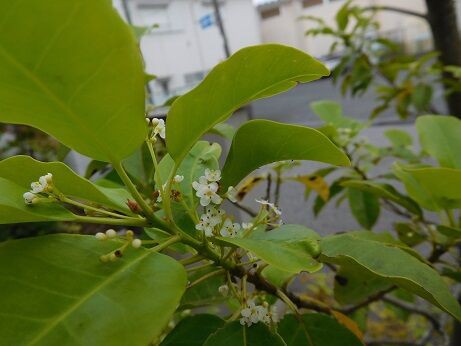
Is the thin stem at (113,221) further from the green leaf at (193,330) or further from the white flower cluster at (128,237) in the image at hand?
the green leaf at (193,330)

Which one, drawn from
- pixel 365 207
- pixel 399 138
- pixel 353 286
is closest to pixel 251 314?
pixel 353 286

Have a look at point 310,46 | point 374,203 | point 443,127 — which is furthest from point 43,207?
point 310,46

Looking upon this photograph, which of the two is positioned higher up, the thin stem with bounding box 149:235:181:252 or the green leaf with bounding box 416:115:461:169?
the thin stem with bounding box 149:235:181:252

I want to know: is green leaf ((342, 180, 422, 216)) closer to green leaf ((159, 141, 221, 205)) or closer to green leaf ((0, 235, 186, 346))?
green leaf ((159, 141, 221, 205))

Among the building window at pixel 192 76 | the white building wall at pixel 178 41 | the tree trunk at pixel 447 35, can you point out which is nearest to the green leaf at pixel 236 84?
the tree trunk at pixel 447 35

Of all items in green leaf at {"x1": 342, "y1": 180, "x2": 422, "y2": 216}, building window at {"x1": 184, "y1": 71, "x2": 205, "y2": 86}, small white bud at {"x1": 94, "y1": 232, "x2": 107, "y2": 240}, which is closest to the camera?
small white bud at {"x1": 94, "y1": 232, "x2": 107, "y2": 240}

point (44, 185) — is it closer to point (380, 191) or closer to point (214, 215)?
point (214, 215)

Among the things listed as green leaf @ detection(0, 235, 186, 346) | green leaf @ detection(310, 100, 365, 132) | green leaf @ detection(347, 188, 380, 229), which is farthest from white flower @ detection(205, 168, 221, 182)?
green leaf @ detection(310, 100, 365, 132)
